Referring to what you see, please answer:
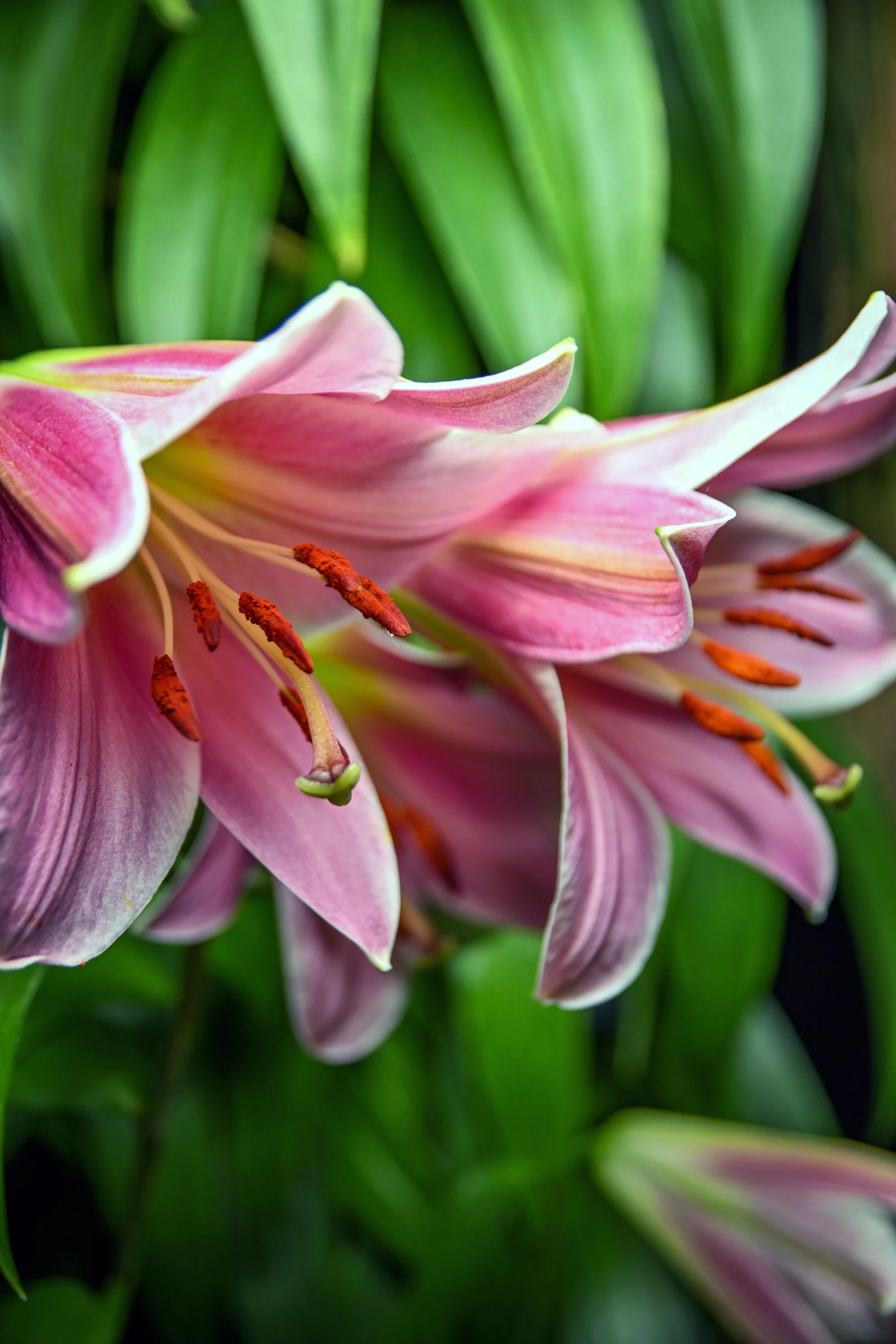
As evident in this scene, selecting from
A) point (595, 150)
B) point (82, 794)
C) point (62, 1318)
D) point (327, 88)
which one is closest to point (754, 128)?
point (595, 150)

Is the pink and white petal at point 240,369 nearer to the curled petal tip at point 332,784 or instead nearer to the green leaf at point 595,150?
the curled petal tip at point 332,784

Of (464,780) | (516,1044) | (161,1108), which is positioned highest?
(464,780)

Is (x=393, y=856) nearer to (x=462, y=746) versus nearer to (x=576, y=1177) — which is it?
(x=462, y=746)

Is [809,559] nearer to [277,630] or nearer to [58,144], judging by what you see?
[277,630]

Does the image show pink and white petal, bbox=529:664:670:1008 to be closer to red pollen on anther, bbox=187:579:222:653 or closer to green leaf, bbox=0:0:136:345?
red pollen on anther, bbox=187:579:222:653

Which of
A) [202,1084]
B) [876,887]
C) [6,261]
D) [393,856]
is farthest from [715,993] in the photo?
[6,261]

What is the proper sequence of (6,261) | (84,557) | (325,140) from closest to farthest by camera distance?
(84,557) → (325,140) → (6,261)

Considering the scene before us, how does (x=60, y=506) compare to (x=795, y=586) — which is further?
(x=795, y=586)

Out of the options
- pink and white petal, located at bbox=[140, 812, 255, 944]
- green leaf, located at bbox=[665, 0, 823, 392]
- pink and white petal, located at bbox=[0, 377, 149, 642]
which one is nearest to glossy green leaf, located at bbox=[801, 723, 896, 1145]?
green leaf, located at bbox=[665, 0, 823, 392]

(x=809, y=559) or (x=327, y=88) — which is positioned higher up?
(x=327, y=88)
